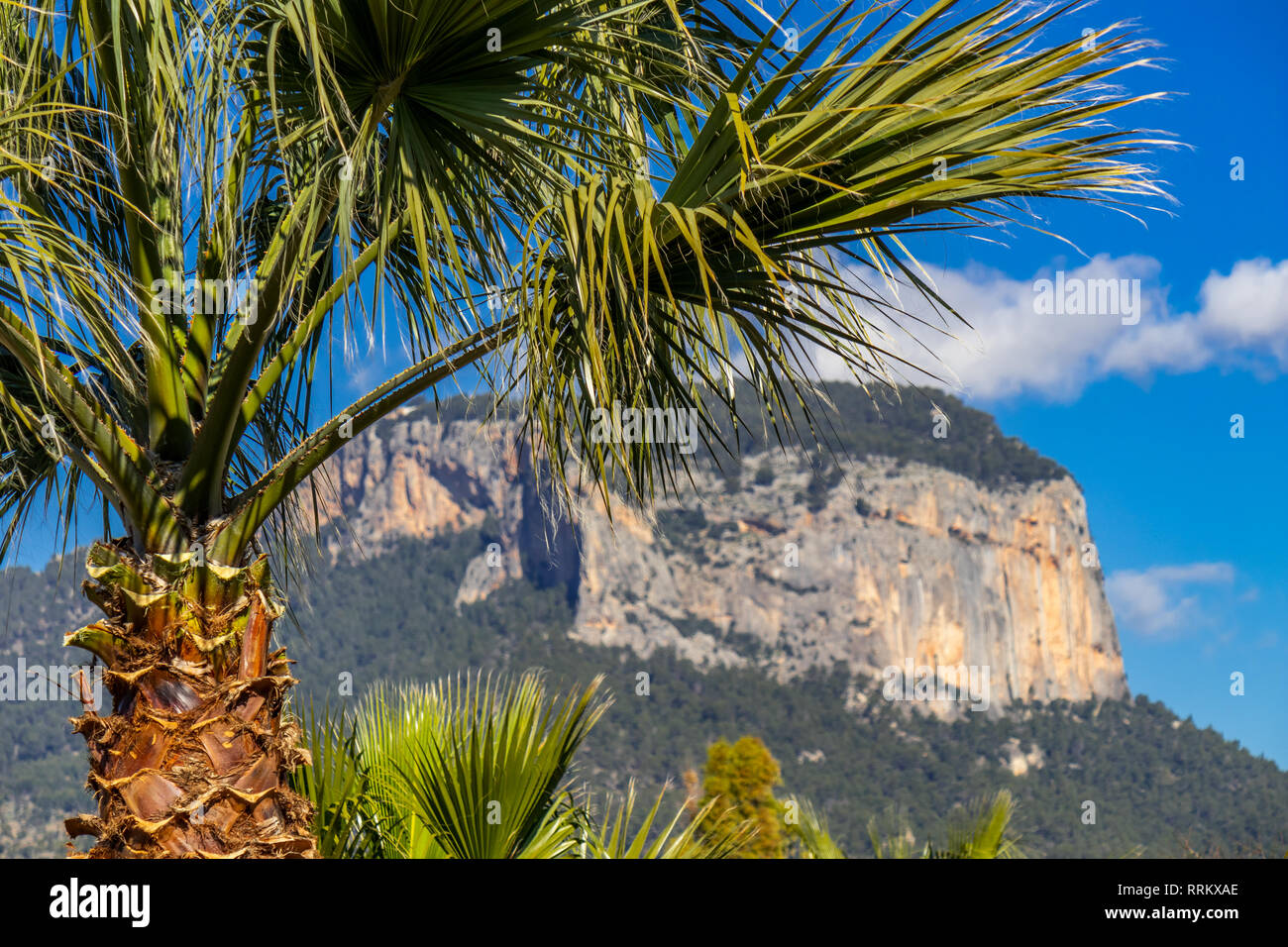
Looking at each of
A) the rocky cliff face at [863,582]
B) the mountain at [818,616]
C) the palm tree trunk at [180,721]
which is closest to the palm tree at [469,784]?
the palm tree trunk at [180,721]

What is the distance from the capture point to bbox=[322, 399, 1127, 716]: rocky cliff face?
93.9 m

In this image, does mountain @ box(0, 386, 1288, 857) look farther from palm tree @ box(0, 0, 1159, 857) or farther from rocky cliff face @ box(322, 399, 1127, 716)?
palm tree @ box(0, 0, 1159, 857)

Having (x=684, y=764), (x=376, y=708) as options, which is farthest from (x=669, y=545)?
(x=376, y=708)

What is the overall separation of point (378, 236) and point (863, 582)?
315ft

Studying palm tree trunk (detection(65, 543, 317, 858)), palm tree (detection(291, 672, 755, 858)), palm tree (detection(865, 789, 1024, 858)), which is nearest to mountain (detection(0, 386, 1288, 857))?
palm tree (detection(865, 789, 1024, 858))

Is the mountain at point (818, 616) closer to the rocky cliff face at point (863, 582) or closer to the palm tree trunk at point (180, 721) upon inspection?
the rocky cliff face at point (863, 582)

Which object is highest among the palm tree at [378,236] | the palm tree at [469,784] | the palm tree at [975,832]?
the palm tree at [378,236]

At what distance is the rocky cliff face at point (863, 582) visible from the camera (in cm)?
9394

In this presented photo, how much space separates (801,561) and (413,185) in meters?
98.1

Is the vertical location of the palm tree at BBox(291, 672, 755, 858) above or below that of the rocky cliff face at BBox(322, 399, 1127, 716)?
below

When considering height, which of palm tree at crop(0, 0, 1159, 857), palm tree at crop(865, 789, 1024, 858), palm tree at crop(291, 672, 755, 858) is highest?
palm tree at crop(0, 0, 1159, 857)

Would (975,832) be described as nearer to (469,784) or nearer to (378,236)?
(469,784)

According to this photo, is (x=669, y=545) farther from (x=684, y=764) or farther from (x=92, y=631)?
(x=92, y=631)

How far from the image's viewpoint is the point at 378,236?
2592mm
